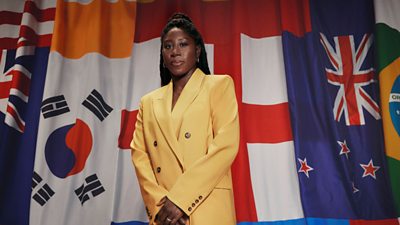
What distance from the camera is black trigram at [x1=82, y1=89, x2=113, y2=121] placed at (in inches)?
81.4

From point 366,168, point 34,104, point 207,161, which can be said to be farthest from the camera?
point 34,104

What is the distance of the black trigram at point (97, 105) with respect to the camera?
6.79 feet

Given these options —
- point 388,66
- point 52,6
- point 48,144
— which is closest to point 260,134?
point 388,66

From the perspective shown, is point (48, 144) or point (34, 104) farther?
point (34, 104)

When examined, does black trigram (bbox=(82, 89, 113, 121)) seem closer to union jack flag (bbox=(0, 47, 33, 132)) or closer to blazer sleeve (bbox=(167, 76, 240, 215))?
union jack flag (bbox=(0, 47, 33, 132))

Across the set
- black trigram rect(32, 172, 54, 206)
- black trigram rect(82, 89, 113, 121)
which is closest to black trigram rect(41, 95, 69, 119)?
black trigram rect(82, 89, 113, 121)

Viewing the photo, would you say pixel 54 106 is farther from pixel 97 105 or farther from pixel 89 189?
pixel 89 189

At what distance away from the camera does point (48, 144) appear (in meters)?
2.02

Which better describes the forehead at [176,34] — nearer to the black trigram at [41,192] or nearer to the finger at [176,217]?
the finger at [176,217]

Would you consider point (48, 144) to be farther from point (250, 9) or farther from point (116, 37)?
point (250, 9)

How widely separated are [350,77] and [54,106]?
1625mm

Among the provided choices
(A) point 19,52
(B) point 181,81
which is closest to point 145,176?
(B) point 181,81

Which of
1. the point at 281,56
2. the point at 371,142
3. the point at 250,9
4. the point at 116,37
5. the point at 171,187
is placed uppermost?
the point at 250,9

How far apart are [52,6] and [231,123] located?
1703 mm
